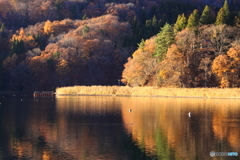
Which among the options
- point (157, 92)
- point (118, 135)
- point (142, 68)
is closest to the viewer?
point (118, 135)

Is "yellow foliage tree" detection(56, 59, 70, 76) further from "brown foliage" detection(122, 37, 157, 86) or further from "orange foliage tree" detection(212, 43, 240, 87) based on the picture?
"orange foliage tree" detection(212, 43, 240, 87)

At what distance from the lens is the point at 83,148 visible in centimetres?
2750

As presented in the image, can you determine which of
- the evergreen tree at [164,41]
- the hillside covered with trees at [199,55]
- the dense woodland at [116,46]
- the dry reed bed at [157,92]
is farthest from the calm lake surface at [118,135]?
the evergreen tree at [164,41]

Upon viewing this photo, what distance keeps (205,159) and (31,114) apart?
2796cm

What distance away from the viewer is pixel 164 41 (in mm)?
90000

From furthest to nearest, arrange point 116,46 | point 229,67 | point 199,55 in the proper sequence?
point 116,46
point 199,55
point 229,67

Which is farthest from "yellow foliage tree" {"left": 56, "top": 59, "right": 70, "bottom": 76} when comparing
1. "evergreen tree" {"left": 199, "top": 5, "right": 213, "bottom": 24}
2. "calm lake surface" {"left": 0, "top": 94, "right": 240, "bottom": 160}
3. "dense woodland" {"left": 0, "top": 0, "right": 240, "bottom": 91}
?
"calm lake surface" {"left": 0, "top": 94, "right": 240, "bottom": 160}

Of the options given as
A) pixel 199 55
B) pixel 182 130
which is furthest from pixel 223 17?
pixel 182 130

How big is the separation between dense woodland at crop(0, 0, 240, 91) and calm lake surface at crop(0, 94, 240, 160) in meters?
35.2

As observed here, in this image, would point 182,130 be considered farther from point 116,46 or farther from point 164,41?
point 116,46

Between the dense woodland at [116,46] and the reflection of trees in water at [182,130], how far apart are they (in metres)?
32.2

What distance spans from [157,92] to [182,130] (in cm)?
4495

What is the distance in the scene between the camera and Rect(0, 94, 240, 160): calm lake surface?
26250 millimetres

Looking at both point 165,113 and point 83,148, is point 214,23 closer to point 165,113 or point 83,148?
point 165,113
